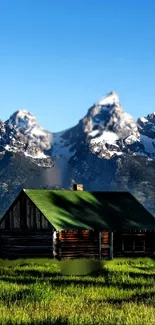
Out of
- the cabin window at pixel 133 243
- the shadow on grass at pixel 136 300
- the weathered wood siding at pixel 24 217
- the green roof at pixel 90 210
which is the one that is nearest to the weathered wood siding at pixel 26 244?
the weathered wood siding at pixel 24 217

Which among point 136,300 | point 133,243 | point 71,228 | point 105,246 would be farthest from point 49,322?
point 133,243

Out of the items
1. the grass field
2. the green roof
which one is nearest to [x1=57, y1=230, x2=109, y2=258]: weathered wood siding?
the green roof

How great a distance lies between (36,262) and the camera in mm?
39844

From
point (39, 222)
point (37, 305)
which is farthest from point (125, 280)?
point (39, 222)

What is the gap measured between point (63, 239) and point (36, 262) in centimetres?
894

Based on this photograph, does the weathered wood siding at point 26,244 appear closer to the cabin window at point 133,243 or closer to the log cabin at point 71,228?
the log cabin at point 71,228

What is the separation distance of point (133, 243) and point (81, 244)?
4988 millimetres

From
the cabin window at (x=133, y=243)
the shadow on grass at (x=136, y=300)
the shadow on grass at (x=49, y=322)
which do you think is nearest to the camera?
the shadow on grass at (x=49, y=322)

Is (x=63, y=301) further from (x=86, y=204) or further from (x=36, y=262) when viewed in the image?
(x=86, y=204)

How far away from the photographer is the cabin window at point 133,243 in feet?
170

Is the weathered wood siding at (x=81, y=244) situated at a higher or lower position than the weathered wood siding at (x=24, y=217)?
lower

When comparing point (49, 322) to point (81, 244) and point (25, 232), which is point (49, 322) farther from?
point (25, 232)

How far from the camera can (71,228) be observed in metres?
46.8

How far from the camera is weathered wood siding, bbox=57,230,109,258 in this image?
48.7 m
